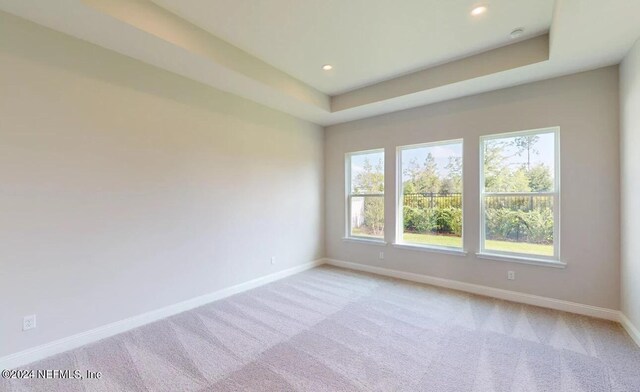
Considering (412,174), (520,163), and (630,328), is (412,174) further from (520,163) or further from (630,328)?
(630,328)

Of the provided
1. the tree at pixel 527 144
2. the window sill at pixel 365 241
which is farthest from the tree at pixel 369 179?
the tree at pixel 527 144

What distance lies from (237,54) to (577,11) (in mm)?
3109

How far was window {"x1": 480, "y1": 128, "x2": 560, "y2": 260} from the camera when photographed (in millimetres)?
3416

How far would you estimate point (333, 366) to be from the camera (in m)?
2.22

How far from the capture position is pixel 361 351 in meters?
2.43

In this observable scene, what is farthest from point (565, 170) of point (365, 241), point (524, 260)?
point (365, 241)

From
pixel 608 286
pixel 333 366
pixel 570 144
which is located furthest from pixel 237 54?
pixel 608 286

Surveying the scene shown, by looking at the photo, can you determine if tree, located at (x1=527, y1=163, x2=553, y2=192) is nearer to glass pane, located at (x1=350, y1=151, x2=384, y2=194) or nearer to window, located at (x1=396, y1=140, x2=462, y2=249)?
window, located at (x1=396, y1=140, x2=462, y2=249)

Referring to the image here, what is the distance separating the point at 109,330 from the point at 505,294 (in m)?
4.58

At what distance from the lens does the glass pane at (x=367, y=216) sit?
4.96 meters

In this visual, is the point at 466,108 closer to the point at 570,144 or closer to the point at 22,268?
the point at 570,144

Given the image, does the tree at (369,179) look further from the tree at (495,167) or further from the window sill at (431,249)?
the tree at (495,167)

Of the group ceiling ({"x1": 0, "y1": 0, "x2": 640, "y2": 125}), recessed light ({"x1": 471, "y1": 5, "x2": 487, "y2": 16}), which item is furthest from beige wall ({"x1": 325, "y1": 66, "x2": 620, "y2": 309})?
recessed light ({"x1": 471, "y1": 5, "x2": 487, "y2": 16})

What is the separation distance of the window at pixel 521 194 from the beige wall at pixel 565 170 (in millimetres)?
115
